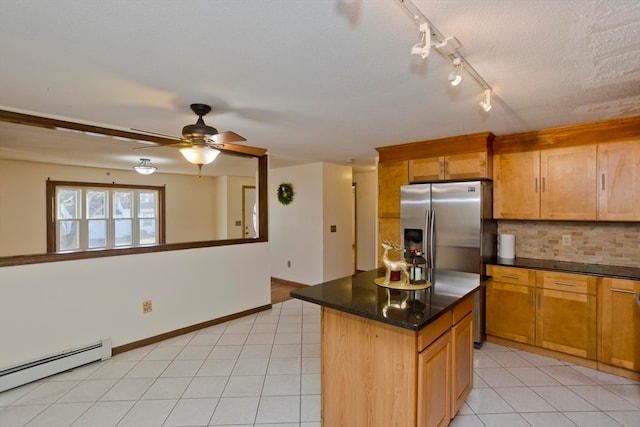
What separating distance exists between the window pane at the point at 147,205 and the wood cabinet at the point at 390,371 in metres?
5.70

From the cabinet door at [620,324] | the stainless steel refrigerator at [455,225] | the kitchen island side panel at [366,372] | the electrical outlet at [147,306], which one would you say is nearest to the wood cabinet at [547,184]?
the stainless steel refrigerator at [455,225]

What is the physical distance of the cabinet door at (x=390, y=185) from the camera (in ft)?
12.9

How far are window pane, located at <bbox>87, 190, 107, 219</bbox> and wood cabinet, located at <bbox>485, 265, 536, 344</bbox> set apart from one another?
245 inches

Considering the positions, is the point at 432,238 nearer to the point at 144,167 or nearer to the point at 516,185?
the point at 516,185

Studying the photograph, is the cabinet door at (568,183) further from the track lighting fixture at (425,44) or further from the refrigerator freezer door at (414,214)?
the track lighting fixture at (425,44)

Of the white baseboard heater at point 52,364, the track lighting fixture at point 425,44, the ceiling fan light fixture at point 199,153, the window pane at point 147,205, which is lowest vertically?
the white baseboard heater at point 52,364

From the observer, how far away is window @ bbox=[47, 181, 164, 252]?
17.1ft

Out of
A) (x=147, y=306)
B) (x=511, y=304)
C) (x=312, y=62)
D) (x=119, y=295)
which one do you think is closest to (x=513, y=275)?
(x=511, y=304)

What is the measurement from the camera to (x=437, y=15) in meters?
1.31

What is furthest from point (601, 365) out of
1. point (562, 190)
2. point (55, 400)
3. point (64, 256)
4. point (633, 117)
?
point (64, 256)

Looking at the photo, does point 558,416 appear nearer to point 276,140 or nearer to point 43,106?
point 276,140

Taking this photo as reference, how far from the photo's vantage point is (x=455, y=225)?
3.36 m

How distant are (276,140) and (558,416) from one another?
3.39m

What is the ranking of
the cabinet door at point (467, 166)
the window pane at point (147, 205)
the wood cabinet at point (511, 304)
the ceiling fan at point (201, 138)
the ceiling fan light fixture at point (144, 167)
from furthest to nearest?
the window pane at point (147, 205), the ceiling fan light fixture at point (144, 167), the cabinet door at point (467, 166), the wood cabinet at point (511, 304), the ceiling fan at point (201, 138)
